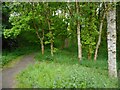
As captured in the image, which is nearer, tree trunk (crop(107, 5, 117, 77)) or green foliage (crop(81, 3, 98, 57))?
tree trunk (crop(107, 5, 117, 77))

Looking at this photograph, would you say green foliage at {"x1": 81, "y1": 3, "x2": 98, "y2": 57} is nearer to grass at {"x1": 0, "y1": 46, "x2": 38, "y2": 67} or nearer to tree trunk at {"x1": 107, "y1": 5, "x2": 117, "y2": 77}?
grass at {"x1": 0, "y1": 46, "x2": 38, "y2": 67}

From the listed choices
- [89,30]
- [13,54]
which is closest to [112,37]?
[89,30]

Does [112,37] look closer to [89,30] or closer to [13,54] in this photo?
[89,30]

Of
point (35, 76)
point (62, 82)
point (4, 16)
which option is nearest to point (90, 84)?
point (62, 82)

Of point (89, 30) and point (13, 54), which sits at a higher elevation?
point (89, 30)

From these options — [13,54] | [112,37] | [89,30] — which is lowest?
[13,54]

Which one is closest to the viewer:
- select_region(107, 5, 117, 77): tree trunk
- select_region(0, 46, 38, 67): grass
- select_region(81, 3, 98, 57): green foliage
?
select_region(107, 5, 117, 77): tree trunk

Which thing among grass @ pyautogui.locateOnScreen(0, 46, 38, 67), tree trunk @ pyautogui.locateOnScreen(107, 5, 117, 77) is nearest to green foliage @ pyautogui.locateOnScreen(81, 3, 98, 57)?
grass @ pyautogui.locateOnScreen(0, 46, 38, 67)

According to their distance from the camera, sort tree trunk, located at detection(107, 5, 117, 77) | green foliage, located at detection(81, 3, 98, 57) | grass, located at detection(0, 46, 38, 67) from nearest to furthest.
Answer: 1. tree trunk, located at detection(107, 5, 117, 77)
2. grass, located at detection(0, 46, 38, 67)
3. green foliage, located at detection(81, 3, 98, 57)

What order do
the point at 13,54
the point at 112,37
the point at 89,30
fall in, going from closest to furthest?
the point at 112,37, the point at 89,30, the point at 13,54

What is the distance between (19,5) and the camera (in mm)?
13750

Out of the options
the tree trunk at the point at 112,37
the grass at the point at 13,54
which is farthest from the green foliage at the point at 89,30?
the tree trunk at the point at 112,37

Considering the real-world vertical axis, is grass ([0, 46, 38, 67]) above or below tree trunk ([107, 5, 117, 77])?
below

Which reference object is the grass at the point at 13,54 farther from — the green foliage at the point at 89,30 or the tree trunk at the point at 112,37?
the tree trunk at the point at 112,37
